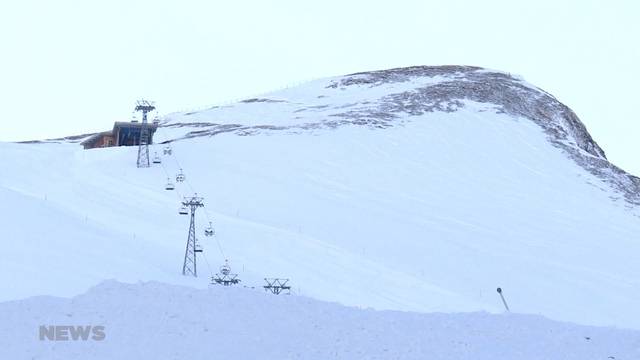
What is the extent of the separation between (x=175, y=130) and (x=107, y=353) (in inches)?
2298

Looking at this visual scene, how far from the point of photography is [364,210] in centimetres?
4547

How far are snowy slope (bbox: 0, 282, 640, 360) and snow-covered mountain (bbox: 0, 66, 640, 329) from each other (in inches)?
204

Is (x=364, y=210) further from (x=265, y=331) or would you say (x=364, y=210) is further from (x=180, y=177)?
(x=265, y=331)

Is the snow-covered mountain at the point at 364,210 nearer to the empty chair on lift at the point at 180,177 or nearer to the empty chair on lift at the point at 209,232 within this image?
the empty chair on lift at the point at 180,177

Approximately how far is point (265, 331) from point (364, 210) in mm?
28139

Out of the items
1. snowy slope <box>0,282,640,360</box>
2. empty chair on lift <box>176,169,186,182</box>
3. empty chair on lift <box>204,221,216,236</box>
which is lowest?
empty chair on lift <box>204,221,216,236</box>

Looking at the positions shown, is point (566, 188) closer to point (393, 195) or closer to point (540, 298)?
point (393, 195)

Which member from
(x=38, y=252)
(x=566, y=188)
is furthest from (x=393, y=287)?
(x=566, y=188)

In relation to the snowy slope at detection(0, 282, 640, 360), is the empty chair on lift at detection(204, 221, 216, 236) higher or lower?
lower

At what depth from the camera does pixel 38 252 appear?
2659cm

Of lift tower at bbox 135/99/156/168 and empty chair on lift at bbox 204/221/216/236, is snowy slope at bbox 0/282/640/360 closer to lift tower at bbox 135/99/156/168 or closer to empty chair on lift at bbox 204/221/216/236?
empty chair on lift at bbox 204/221/216/236

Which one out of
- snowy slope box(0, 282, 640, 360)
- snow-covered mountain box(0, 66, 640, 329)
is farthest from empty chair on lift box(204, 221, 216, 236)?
snowy slope box(0, 282, 640, 360)

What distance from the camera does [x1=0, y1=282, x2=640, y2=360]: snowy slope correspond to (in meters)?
16.4

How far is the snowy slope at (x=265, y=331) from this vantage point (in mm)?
16359
